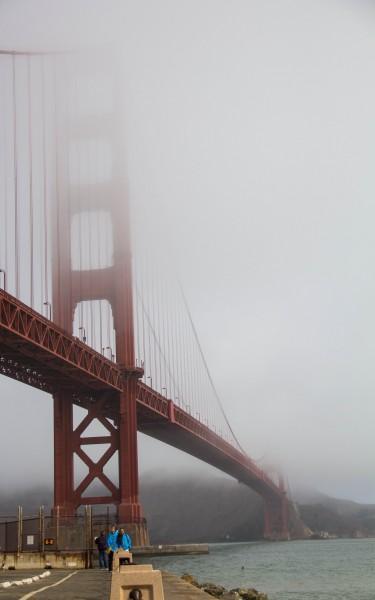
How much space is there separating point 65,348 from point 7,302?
701 centimetres

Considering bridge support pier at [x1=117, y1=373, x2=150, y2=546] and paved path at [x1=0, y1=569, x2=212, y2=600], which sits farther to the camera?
bridge support pier at [x1=117, y1=373, x2=150, y2=546]

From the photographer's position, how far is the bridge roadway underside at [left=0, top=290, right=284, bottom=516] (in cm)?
3928

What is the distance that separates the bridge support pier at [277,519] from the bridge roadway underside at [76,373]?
173ft

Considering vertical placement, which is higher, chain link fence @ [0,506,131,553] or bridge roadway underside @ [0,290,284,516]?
bridge roadway underside @ [0,290,284,516]

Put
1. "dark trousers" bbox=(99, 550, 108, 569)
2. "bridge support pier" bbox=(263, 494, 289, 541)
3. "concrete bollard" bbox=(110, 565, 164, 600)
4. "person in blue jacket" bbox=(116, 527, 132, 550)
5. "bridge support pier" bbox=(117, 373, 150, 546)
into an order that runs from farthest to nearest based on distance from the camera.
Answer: "bridge support pier" bbox=(263, 494, 289, 541) < "bridge support pier" bbox=(117, 373, 150, 546) < "dark trousers" bbox=(99, 550, 108, 569) < "person in blue jacket" bbox=(116, 527, 132, 550) < "concrete bollard" bbox=(110, 565, 164, 600)

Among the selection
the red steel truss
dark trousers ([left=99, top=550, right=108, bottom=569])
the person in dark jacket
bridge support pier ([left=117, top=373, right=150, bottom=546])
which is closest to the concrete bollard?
the person in dark jacket

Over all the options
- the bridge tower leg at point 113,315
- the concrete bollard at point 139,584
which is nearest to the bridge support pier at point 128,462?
the bridge tower leg at point 113,315

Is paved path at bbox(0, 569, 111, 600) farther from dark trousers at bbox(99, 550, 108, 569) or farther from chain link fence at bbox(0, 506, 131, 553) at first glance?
chain link fence at bbox(0, 506, 131, 553)

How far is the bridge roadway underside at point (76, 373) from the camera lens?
39.3 m

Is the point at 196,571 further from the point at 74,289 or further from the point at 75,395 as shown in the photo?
the point at 74,289

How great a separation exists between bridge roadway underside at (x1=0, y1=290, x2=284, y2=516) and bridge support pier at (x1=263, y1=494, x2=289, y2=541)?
173 feet

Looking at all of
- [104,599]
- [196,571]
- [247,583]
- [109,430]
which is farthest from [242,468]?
[104,599]

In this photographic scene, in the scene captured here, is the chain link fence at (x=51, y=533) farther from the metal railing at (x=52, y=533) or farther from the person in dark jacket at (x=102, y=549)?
the person in dark jacket at (x=102, y=549)

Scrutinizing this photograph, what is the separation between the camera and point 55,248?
53.4 meters
